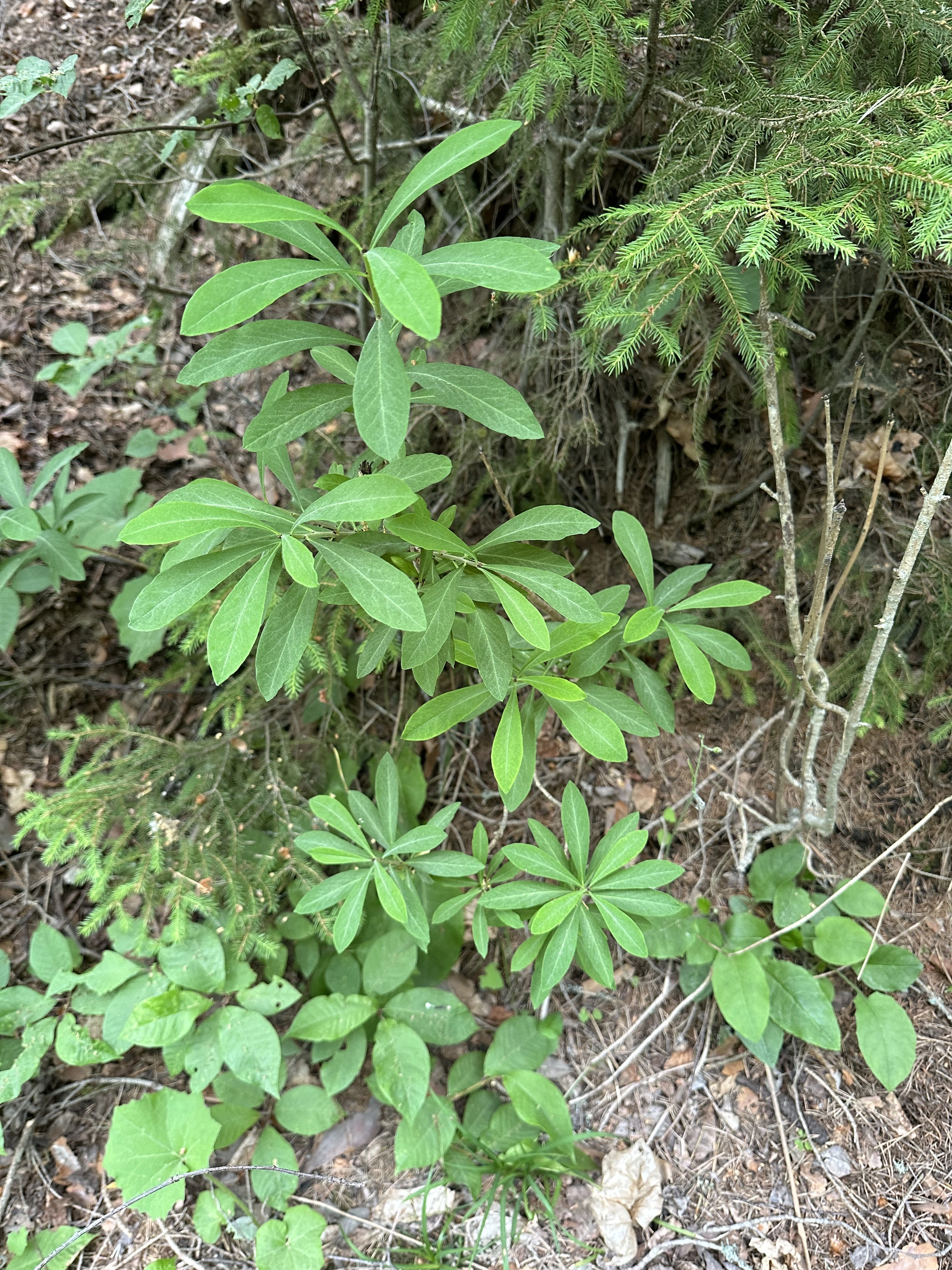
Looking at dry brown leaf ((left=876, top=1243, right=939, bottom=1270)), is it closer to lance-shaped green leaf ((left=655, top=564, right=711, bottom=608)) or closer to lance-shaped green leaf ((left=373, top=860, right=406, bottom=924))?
lance-shaped green leaf ((left=373, top=860, right=406, bottom=924))

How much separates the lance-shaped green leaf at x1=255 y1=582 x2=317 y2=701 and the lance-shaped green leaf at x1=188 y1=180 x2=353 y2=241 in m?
0.55

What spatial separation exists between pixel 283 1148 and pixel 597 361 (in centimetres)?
238

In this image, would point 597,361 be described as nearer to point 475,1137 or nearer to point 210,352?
point 210,352

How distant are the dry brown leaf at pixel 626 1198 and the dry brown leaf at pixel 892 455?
2.01m

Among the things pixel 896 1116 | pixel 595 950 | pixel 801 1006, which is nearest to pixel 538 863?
pixel 595 950

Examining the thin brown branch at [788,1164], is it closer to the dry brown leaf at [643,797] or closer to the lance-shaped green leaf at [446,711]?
the dry brown leaf at [643,797]

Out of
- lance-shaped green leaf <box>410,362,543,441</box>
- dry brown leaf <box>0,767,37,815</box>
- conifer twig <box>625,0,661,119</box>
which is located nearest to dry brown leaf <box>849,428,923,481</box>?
conifer twig <box>625,0,661,119</box>

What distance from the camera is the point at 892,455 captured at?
7.14 feet

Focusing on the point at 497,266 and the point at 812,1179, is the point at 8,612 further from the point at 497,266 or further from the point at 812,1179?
the point at 812,1179

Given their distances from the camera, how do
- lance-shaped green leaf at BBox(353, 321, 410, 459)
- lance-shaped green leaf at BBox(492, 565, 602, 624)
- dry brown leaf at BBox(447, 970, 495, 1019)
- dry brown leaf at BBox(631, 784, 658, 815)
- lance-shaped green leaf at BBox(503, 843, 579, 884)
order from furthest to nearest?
dry brown leaf at BBox(631, 784, 658, 815) < dry brown leaf at BBox(447, 970, 495, 1019) < lance-shaped green leaf at BBox(503, 843, 579, 884) < lance-shaped green leaf at BBox(492, 565, 602, 624) < lance-shaped green leaf at BBox(353, 321, 410, 459)

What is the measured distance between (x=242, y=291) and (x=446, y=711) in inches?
33.1

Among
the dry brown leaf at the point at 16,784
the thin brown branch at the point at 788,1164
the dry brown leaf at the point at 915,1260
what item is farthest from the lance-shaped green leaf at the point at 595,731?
the dry brown leaf at the point at 16,784

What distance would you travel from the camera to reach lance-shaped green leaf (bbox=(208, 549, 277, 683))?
3.74ft

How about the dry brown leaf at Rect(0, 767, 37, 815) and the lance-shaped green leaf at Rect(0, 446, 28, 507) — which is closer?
the lance-shaped green leaf at Rect(0, 446, 28, 507)
